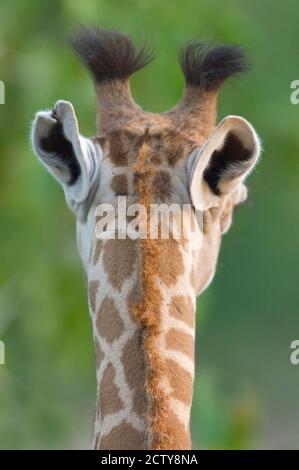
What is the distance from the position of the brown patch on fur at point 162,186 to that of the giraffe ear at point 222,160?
6 centimetres

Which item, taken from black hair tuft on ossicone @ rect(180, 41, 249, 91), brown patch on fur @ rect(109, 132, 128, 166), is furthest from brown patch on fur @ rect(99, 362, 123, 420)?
black hair tuft on ossicone @ rect(180, 41, 249, 91)

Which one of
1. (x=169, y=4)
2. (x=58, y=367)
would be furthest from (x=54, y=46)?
(x=58, y=367)

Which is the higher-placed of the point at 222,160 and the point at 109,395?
the point at 222,160

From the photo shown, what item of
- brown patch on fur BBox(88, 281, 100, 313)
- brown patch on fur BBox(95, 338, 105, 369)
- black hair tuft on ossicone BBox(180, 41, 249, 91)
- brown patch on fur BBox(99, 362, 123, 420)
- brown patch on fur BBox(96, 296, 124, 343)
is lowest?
brown patch on fur BBox(99, 362, 123, 420)

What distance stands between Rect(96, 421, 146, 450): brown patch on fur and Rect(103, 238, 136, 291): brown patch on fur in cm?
35

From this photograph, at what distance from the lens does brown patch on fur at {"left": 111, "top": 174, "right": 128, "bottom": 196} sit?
13.0 ft

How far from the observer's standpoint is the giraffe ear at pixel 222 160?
3.89 m

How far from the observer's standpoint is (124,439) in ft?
12.3

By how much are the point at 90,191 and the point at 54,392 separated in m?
7.21

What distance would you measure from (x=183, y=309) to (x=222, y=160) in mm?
401

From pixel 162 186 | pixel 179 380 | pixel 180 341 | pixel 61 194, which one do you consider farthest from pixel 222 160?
pixel 61 194

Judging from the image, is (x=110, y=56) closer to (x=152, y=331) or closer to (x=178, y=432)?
(x=152, y=331)

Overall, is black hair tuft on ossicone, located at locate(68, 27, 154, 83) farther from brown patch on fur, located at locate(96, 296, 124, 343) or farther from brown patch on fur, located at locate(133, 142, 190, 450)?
brown patch on fur, located at locate(96, 296, 124, 343)
